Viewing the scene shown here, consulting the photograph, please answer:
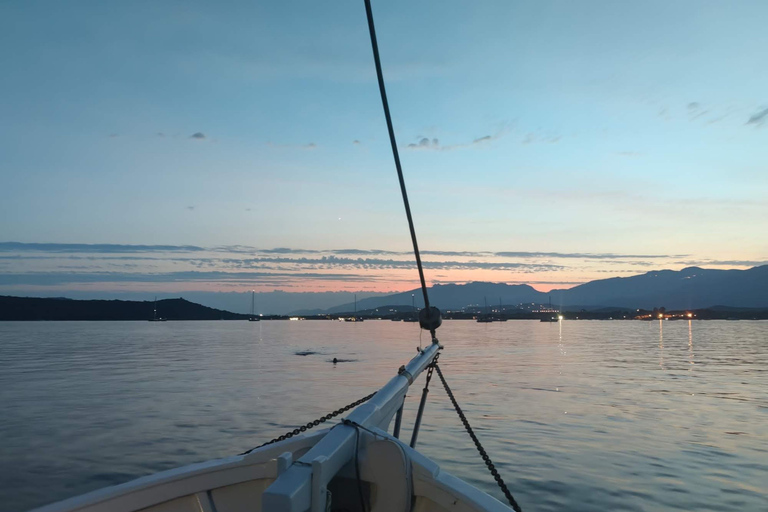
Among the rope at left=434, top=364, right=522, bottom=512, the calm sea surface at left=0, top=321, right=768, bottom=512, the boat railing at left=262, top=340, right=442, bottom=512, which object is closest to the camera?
the boat railing at left=262, top=340, right=442, bottom=512

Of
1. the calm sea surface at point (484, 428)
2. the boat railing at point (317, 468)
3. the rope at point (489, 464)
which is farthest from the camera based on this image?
the calm sea surface at point (484, 428)

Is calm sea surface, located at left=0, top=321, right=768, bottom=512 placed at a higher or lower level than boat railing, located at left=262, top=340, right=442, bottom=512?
lower

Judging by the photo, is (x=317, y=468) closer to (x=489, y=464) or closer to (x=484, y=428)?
(x=489, y=464)

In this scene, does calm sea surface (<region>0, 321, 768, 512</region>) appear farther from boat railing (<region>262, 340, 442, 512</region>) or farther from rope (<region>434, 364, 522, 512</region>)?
boat railing (<region>262, 340, 442, 512</region>)

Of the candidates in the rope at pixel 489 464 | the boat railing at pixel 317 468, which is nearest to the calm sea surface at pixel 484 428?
the rope at pixel 489 464

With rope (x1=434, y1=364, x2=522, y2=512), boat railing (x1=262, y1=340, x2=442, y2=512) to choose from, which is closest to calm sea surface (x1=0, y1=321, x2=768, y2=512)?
rope (x1=434, y1=364, x2=522, y2=512)

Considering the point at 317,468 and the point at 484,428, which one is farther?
the point at 484,428

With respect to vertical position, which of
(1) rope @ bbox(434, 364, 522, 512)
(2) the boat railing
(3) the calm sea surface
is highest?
(2) the boat railing

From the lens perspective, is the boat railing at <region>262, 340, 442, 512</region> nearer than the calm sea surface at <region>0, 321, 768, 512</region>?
Yes

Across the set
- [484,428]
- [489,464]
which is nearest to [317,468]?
[489,464]

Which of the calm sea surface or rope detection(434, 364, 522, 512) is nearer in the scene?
rope detection(434, 364, 522, 512)

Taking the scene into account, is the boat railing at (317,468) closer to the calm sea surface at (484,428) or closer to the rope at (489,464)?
the rope at (489,464)

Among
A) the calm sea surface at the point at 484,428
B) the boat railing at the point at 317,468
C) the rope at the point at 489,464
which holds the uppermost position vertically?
the boat railing at the point at 317,468

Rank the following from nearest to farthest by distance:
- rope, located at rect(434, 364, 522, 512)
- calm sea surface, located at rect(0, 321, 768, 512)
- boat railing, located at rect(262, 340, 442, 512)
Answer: boat railing, located at rect(262, 340, 442, 512) → rope, located at rect(434, 364, 522, 512) → calm sea surface, located at rect(0, 321, 768, 512)
